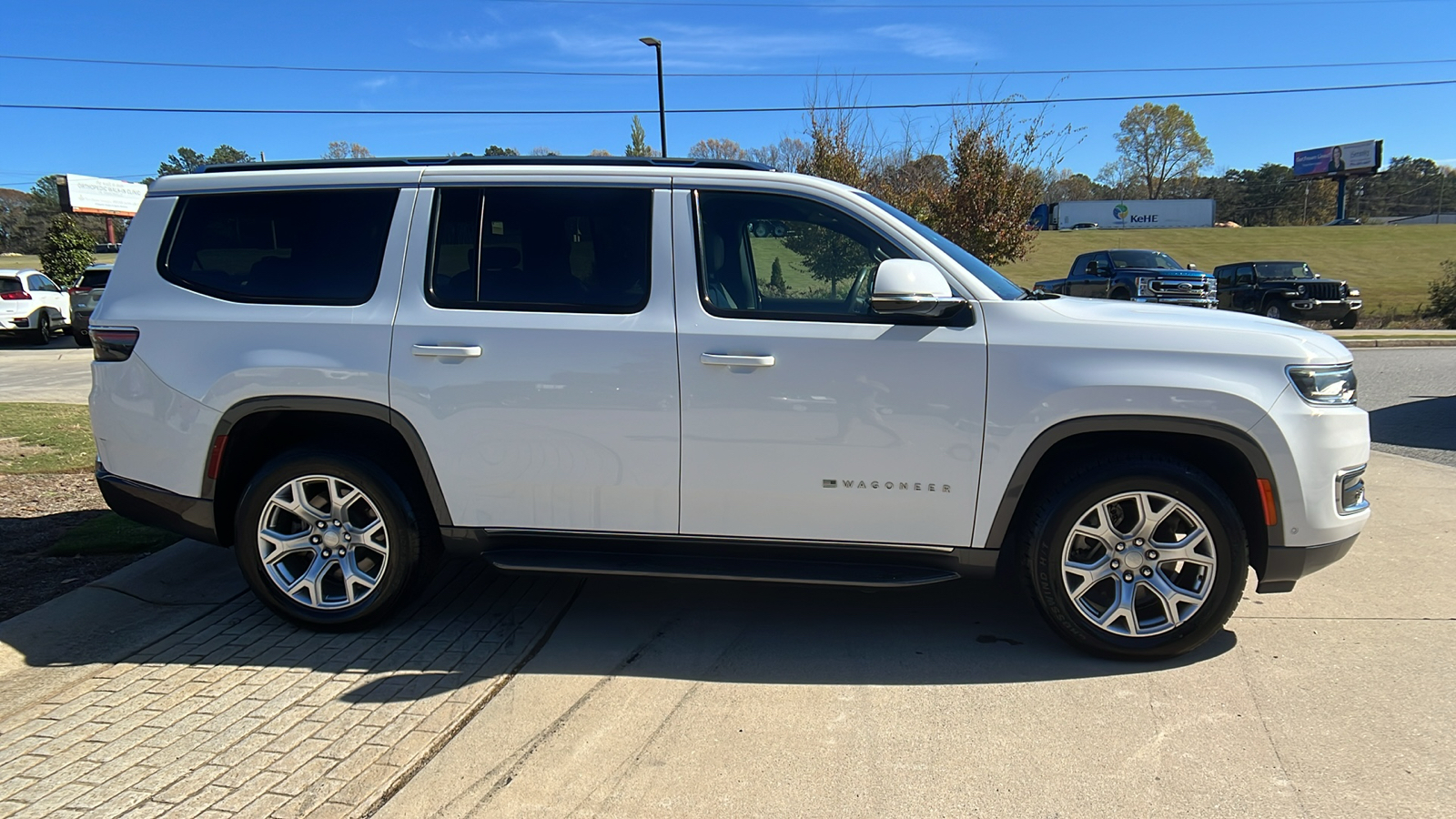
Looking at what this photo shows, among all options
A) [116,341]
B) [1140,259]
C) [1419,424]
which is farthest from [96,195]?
[1419,424]

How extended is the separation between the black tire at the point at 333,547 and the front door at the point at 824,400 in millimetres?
1312

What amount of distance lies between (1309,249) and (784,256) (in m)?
63.1

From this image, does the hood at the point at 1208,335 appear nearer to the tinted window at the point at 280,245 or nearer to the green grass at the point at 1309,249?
the tinted window at the point at 280,245

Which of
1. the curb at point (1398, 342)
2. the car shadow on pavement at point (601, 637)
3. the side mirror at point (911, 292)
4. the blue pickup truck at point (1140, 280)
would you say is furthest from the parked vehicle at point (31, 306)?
the curb at point (1398, 342)

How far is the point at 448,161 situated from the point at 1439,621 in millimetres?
5075

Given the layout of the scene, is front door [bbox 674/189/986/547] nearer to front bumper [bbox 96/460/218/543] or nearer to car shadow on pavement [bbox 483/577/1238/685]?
car shadow on pavement [bbox 483/577/1238/685]

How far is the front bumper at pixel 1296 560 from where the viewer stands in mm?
3578

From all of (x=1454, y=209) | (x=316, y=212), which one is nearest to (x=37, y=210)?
(x=316, y=212)

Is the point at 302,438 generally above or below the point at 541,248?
below

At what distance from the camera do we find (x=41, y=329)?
821 inches

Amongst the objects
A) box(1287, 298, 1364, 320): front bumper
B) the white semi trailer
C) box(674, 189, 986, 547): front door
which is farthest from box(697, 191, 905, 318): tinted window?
the white semi trailer

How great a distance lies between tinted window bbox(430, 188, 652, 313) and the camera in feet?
12.6

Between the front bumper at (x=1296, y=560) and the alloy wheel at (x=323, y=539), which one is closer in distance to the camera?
the front bumper at (x=1296, y=560)

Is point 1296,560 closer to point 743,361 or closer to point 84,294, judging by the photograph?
point 743,361
